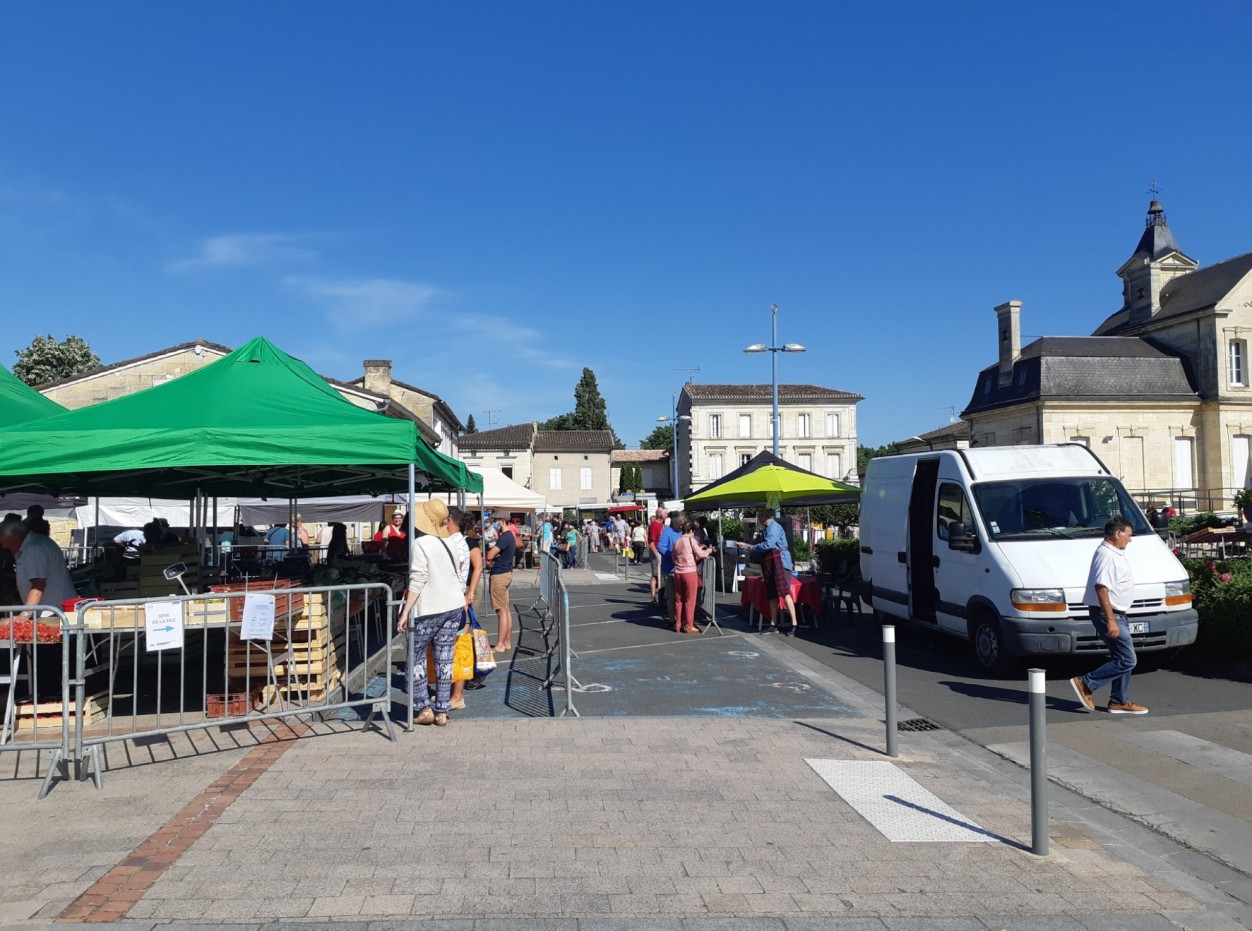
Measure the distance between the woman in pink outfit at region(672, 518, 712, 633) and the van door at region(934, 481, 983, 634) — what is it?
3688 millimetres

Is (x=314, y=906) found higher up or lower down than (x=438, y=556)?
lower down

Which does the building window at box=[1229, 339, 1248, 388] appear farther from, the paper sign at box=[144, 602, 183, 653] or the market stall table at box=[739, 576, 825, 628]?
the paper sign at box=[144, 602, 183, 653]

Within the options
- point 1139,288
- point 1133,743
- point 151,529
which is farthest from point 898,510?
point 1139,288

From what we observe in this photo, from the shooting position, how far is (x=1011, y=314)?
50.2 m

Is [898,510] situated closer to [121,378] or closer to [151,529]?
[151,529]

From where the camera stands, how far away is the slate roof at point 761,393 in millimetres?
72000

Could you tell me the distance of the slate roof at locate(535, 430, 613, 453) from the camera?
71812 mm

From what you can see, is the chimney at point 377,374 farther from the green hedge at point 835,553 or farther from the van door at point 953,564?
the van door at point 953,564

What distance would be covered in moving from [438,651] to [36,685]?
2.86 metres

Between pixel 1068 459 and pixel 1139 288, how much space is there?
164 feet

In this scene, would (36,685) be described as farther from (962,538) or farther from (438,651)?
(962,538)

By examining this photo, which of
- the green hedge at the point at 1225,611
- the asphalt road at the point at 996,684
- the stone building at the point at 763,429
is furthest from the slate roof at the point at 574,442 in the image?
the green hedge at the point at 1225,611

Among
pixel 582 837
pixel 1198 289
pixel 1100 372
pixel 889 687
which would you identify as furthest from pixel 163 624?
pixel 1198 289

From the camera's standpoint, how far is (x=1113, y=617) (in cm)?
747
